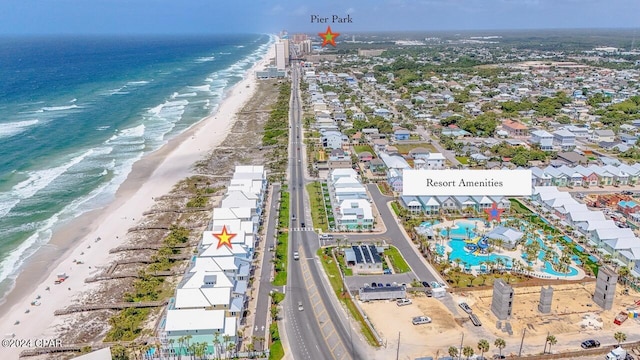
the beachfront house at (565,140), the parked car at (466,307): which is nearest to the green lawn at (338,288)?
the parked car at (466,307)

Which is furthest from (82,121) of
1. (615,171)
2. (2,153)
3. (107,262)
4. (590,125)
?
(590,125)

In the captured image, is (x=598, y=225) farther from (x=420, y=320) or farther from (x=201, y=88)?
(x=201, y=88)

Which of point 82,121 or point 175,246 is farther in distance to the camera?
point 82,121

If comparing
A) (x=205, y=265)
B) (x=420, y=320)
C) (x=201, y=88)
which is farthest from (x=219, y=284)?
(x=201, y=88)

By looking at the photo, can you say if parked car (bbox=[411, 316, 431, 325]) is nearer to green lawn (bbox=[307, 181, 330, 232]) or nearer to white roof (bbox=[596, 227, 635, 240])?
green lawn (bbox=[307, 181, 330, 232])

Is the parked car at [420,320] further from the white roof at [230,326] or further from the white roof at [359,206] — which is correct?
the white roof at [359,206]

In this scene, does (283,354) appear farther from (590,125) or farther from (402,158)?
(590,125)
